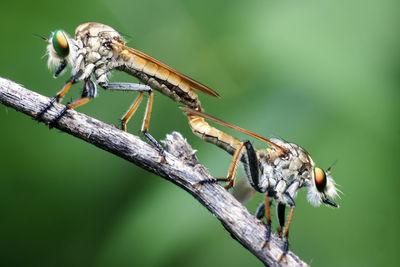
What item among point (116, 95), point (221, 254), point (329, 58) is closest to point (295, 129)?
point (329, 58)

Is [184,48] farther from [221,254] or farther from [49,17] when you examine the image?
[221,254]

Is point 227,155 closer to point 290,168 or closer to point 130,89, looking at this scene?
point 290,168

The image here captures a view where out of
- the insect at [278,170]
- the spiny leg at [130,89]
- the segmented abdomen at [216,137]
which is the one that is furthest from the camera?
the segmented abdomen at [216,137]

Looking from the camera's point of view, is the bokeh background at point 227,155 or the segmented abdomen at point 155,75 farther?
the segmented abdomen at point 155,75

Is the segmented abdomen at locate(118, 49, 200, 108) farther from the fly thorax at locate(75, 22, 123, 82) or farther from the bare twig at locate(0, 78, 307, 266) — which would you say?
A: the bare twig at locate(0, 78, 307, 266)

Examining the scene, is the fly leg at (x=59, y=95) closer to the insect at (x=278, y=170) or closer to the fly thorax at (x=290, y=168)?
the insect at (x=278, y=170)

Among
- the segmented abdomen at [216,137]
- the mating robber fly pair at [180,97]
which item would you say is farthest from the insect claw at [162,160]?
the segmented abdomen at [216,137]
